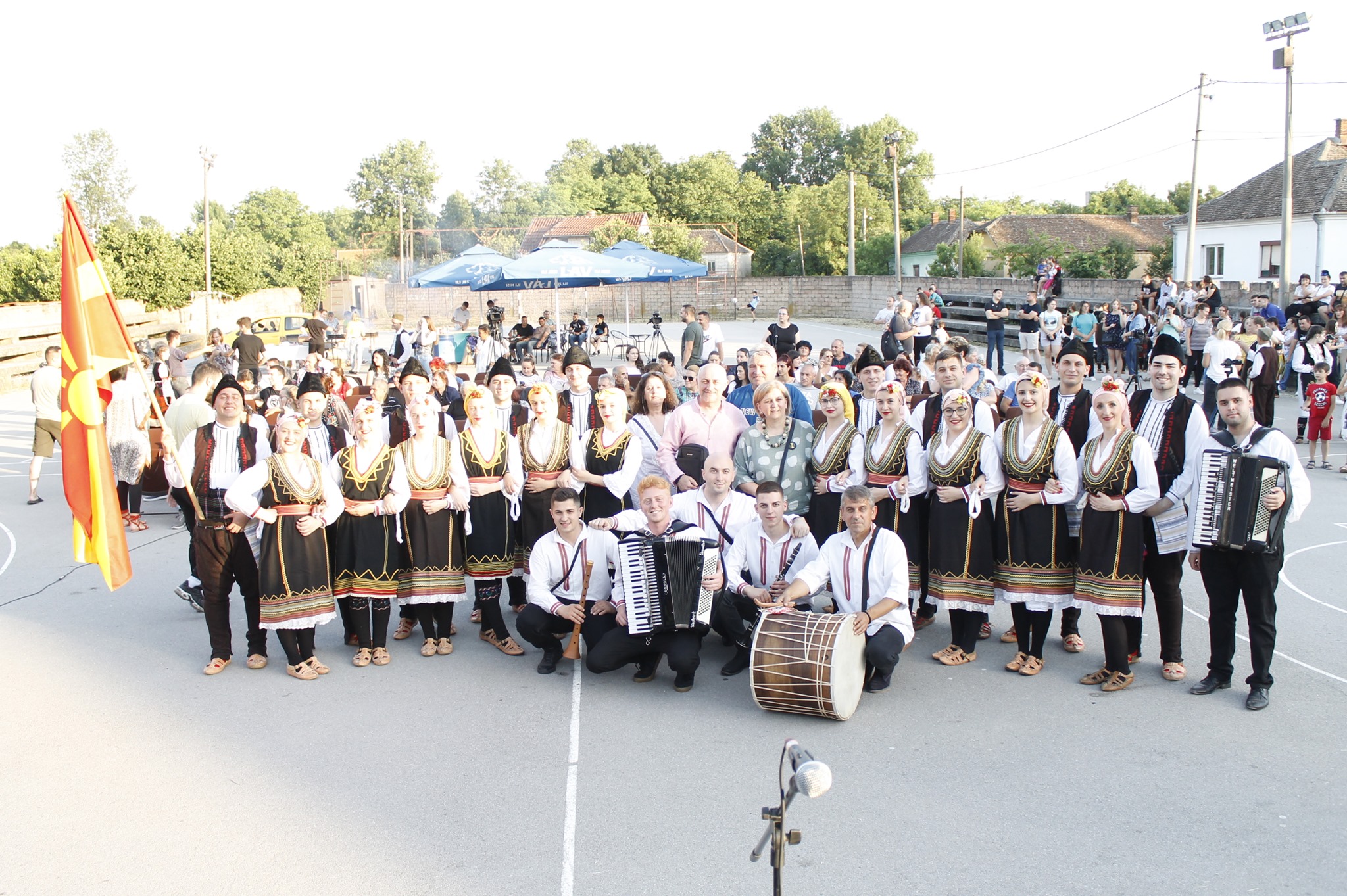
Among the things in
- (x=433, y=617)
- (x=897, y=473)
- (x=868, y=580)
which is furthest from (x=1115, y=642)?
(x=433, y=617)

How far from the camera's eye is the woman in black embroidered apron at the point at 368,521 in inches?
256

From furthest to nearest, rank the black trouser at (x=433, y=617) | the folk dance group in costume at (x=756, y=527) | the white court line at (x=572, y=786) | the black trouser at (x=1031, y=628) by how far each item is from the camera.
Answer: the black trouser at (x=433, y=617)
the black trouser at (x=1031, y=628)
the folk dance group in costume at (x=756, y=527)
the white court line at (x=572, y=786)

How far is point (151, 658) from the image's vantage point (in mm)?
6996

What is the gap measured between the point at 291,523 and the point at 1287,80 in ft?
68.3

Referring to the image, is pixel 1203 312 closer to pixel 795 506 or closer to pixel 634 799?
pixel 795 506

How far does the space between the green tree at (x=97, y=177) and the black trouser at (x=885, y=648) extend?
224ft

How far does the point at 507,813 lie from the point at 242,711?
2143 mm

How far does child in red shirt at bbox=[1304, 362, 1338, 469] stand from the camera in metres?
12.0

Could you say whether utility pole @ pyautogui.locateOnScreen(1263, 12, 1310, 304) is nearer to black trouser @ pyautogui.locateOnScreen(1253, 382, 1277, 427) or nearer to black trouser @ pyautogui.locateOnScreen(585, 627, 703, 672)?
black trouser @ pyautogui.locateOnScreen(1253, 382, 1277, 427)

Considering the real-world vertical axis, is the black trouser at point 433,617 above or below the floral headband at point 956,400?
below

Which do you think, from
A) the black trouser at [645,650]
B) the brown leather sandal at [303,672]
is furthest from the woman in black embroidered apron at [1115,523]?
the brown leather sandal at [303,672]

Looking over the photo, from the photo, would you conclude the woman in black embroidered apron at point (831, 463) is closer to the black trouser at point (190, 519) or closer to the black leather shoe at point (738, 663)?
the black leather shoe at point (738, 663)

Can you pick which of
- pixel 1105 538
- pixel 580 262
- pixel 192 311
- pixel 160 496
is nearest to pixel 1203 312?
pixel 580 262

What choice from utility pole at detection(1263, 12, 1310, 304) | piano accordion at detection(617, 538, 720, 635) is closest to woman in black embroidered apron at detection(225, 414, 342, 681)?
piano accordion at detection(617, 538, 720, 635)
